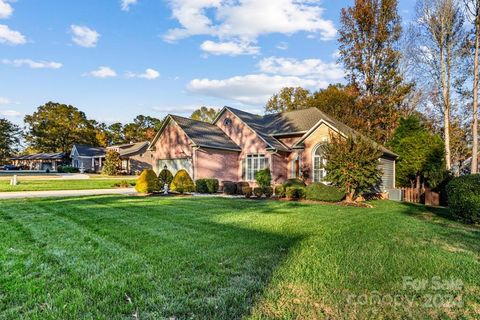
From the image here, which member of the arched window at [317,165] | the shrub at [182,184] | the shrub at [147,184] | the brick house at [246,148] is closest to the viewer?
the shrub at [147,184]

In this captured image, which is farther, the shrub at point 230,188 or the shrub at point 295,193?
the shrub at point 230,188

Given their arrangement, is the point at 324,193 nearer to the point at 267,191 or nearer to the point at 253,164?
the point at 267,191

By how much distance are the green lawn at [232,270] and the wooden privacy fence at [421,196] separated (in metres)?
9.83

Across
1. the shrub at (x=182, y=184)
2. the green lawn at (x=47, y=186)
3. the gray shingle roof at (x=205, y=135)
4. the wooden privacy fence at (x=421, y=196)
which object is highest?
the gray shingle roof at (x=205, y=135)

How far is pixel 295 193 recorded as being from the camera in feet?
50.6

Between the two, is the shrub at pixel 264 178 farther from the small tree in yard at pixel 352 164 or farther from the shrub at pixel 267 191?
the small tree in yard at pixel 352 164

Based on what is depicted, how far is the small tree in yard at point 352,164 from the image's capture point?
14.1m

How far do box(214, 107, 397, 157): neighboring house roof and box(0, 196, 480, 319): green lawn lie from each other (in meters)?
13.1

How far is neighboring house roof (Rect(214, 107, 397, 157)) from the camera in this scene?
817 inches

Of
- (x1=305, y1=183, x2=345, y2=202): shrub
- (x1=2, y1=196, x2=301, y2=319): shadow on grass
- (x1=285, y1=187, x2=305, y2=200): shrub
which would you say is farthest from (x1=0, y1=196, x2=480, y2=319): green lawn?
(x1=285, y1=187, x2=305, y2=200): shrub

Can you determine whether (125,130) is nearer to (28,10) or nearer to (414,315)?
(28,10)

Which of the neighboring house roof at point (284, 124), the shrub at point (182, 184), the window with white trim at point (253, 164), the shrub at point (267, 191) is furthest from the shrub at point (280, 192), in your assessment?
the shrub at point (182, 184)

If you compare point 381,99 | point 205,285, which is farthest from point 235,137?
point 205,285

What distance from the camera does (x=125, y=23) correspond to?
18.0 metres
